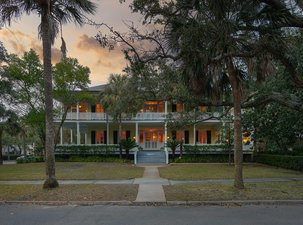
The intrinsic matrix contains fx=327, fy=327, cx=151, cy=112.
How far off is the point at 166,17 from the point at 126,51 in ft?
7.27

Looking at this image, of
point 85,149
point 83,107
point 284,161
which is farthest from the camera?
point 83,107

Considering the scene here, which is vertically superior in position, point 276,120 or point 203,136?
point 276,120

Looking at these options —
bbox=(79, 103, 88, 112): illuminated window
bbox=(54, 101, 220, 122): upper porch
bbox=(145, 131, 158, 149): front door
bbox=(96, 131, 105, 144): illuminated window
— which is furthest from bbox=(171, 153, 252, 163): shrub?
bbox=(79, 103, 88, 112): illuminated window

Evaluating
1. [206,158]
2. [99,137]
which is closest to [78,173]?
[206,158]

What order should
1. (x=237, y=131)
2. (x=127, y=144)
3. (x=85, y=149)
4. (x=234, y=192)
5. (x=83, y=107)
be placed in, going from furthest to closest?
(x=83, y=107)
(x=85, y=149)
(x=127, y=144)
(x=237, y=131)
(x=234, y=192)

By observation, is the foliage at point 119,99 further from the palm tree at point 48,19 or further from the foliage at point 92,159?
the palm tree at point 48,19

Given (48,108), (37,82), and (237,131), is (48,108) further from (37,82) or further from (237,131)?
(37,82)

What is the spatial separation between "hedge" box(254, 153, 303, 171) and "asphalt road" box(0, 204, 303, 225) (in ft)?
39.0

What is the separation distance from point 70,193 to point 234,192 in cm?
567

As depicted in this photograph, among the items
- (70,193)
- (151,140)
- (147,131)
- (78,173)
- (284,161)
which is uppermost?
(147,131)

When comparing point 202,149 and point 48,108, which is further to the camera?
point 202,149

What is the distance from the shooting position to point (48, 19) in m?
12.1

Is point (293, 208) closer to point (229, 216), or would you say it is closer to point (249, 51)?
point (229, 216)

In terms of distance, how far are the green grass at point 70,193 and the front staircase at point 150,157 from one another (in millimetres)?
16343
